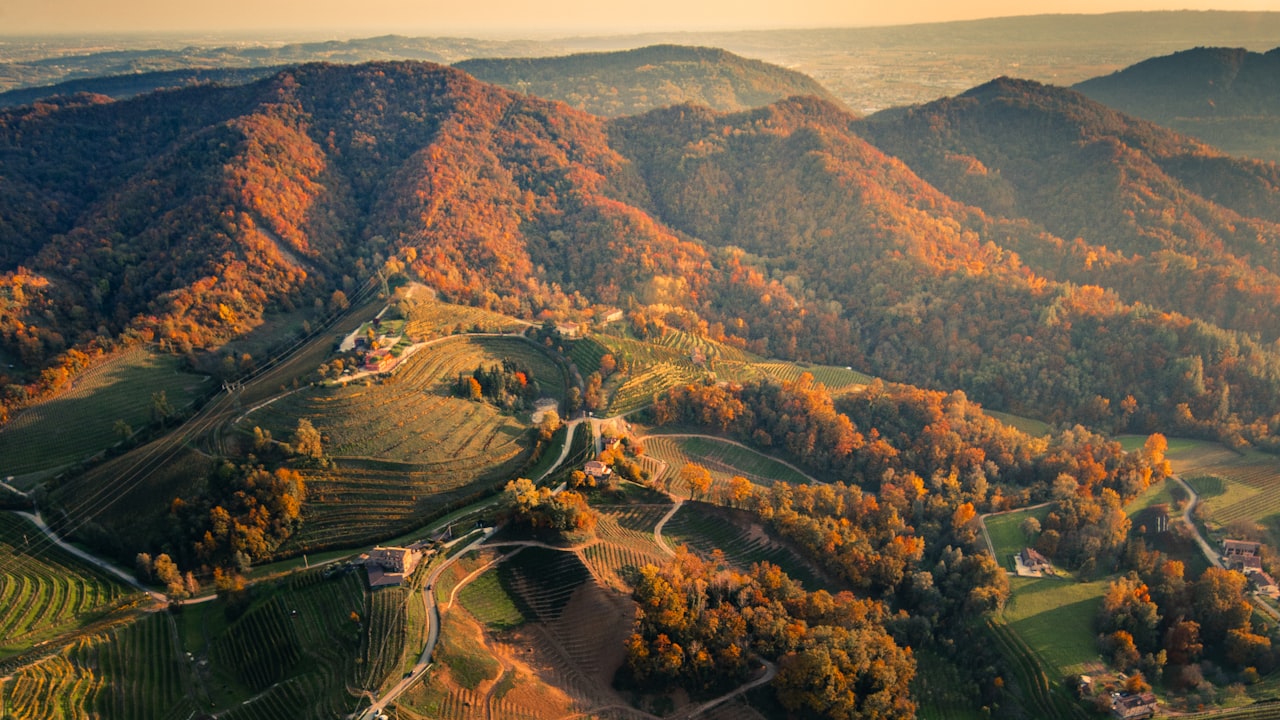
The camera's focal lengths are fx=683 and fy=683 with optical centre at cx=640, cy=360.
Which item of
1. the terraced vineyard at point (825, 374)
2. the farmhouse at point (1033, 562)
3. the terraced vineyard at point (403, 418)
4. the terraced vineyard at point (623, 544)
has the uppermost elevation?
the terraced vineyard at point (403, 418)

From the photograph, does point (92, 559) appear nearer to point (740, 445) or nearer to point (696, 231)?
point (740, 445)

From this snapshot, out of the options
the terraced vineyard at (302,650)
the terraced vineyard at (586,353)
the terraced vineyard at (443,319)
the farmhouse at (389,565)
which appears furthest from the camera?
the terraced vineyard at (586,353)

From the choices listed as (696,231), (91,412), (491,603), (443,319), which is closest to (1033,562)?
(491,603)

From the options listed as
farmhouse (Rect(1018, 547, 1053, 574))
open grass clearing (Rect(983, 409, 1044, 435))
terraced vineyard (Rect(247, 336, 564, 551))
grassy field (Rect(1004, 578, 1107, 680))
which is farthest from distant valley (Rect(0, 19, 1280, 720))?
farmhouse (Rect(1018, 547, 1053, 574))

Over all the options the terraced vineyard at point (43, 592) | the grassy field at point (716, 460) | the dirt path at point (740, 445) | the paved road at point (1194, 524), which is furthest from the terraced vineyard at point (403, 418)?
the paved road at point (1194, 524)

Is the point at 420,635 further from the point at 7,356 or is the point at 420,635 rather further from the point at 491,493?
the point at 7,356

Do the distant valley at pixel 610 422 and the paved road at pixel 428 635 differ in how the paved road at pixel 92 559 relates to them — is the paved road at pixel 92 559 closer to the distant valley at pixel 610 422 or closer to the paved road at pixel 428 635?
the distant valley at pixel 610 422

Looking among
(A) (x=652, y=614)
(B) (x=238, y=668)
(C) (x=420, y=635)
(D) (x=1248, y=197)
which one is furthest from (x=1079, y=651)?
(D) (x=1248, y=197)

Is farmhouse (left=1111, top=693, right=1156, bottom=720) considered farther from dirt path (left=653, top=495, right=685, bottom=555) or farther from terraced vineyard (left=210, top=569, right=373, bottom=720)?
terraced vineyard (left=210, top=569, right=373, bottom=720)
